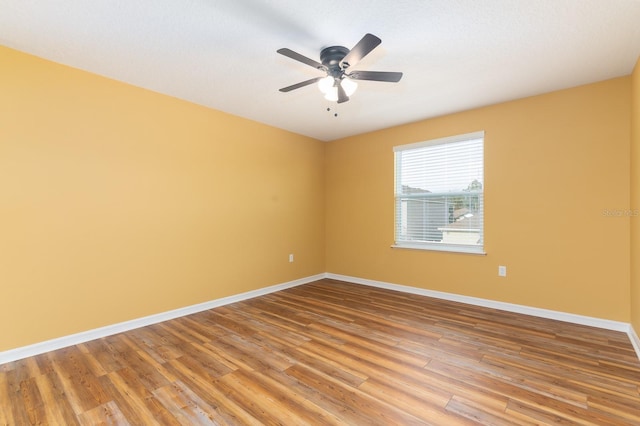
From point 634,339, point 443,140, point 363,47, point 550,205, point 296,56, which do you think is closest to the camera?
point 363,47

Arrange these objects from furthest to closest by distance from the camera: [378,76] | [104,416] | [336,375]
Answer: [378,76]
[336,375]
[104,416]

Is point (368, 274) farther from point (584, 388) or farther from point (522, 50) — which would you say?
point (522, 50)

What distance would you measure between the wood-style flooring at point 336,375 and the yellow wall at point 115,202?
1.37 feet

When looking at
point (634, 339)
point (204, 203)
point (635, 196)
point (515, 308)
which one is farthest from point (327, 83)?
point (634, 339)

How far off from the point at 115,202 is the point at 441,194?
12.7 feet

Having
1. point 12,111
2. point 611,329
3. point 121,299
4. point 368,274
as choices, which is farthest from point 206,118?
point 611,329

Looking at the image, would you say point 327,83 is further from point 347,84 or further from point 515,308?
point 515,308

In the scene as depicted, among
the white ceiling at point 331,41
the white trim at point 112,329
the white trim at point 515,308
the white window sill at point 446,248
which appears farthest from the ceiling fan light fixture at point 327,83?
the white trim at point 515,308

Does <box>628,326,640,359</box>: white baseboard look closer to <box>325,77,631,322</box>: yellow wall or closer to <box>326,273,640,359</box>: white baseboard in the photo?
<box>326,273,640,359</box>: white baseboard

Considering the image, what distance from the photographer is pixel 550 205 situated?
3258 mm

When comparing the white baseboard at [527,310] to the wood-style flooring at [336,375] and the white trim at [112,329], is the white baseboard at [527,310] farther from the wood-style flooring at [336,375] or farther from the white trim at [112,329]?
the white trim at [112,329]

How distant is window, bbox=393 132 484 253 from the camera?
3.80 meters

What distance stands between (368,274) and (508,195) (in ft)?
7.47

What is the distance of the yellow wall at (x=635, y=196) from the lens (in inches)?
99.3
